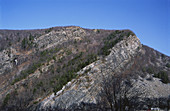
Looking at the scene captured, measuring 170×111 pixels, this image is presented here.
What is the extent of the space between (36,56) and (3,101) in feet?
90.2

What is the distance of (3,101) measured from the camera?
1941 inches

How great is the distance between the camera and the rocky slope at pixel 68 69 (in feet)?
129

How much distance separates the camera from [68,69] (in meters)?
53.5

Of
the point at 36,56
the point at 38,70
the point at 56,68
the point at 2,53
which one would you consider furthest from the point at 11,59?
the point at 56,68

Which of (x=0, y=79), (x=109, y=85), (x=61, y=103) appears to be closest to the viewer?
(x=109, y=85)

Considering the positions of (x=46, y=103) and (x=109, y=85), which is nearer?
→ (x=109, y=85)

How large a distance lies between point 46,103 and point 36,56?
37464mm

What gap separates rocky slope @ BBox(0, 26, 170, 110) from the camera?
A: 3925 cm

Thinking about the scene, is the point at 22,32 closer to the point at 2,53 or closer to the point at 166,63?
the point at 2,53

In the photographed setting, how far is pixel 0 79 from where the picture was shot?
221 ft

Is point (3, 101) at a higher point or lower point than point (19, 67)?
lower

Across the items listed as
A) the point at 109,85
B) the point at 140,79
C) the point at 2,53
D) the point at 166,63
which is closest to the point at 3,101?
the point at 2,53

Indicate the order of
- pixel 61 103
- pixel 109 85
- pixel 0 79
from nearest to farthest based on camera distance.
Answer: pixel 109 85, pixel 61 103, pixel 0 79

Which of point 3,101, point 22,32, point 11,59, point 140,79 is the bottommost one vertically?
point 3,101
